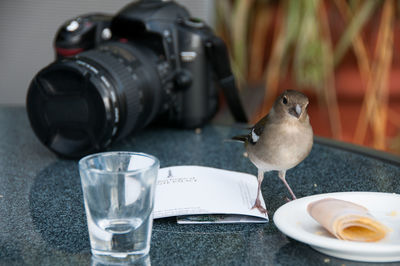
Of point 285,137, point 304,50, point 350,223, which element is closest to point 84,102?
point 285,137

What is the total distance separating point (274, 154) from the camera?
60cm

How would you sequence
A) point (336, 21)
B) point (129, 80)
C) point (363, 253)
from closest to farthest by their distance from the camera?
point (363, 253)
point (129, 80)
point (336, 21)

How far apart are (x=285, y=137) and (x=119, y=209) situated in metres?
0.24

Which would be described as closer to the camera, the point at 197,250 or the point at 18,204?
the point at 197,250

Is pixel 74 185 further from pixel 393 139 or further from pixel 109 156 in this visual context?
pixel 393 139

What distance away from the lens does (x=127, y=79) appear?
88 centimetres

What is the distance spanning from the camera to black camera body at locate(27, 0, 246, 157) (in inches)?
32.6

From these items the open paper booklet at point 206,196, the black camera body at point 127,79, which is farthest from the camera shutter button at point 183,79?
the open paper booklet at point 206,196

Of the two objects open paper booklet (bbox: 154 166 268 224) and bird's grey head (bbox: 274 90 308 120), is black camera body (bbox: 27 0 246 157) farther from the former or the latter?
bird's grey head (bbox: 274 90 308 120)

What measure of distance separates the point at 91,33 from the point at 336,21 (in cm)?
109

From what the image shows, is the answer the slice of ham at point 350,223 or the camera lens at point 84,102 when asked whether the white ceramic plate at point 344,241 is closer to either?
the slice of ham at point 350,223

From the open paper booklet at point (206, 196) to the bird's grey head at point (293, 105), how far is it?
0.36 ft

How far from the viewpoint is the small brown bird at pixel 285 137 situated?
602 mm

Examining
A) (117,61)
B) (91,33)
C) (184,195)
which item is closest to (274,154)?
(184,195)
